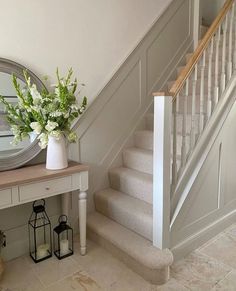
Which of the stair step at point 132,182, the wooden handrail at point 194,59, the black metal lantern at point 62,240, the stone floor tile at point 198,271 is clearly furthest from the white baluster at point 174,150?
the black metal lantern at point 62,240

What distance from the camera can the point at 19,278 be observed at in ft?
6.73

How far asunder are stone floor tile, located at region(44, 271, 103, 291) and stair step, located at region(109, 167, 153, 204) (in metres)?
0.88

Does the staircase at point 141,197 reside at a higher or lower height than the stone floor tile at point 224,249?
higher

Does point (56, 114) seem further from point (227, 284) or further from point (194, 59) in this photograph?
point (227, 284)

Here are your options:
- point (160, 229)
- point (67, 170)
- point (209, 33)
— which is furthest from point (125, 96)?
point (160, 229)

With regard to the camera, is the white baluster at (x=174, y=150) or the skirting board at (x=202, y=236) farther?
the skirting board at (x=202, y=236)

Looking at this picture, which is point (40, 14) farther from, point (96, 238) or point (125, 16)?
point (96, 238)

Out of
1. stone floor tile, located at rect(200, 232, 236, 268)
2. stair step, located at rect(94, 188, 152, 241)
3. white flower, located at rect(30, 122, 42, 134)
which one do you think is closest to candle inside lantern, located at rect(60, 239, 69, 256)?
stair step, located at rect(94, 188, 152, 241)

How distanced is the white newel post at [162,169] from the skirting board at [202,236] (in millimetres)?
243

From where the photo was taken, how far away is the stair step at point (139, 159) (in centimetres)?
275

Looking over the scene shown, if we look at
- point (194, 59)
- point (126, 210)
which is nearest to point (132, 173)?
point (126, 210)

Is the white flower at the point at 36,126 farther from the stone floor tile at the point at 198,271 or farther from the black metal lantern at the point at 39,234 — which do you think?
the stone floor tile at the point at 198,271

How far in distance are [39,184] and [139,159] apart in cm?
121

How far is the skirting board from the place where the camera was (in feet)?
7.48
